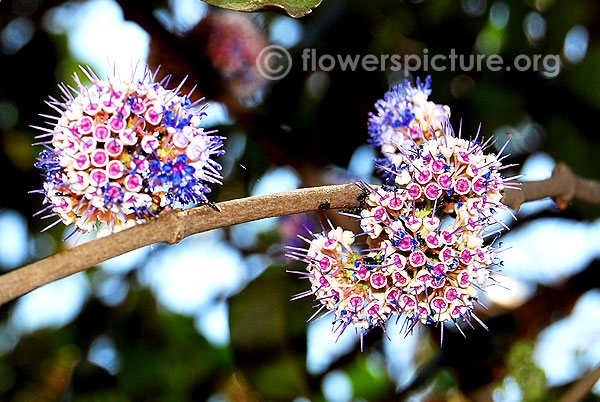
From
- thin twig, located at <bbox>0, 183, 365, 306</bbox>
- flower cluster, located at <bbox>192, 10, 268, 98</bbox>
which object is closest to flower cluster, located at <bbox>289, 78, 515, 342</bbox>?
thin twig, located at <bbox>0, 183, 365, 306</bbox>

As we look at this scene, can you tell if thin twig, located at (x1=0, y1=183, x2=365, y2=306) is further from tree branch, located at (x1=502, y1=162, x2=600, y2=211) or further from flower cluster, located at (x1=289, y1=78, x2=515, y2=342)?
tree branch, located at (x1=502, y1=162, x2=600, y2=211)

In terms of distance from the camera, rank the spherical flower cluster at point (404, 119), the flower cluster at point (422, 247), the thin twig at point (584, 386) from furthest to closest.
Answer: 1. the thin twig at point (584, 386)
2. the spherical flower cluster at point (404, 119)
3. the flower cluster at point (422, 247)

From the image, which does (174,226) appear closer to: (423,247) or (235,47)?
(423,247)

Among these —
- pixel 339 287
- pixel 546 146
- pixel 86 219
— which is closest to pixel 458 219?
pixel 339 287

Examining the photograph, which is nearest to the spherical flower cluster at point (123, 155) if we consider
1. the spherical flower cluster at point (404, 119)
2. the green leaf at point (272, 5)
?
the green leaf at point (272, 5)

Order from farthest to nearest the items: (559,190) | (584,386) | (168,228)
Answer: (584,386) → (559,190) → (168,228)

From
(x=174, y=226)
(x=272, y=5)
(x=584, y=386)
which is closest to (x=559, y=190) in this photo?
(x=584, y=386)

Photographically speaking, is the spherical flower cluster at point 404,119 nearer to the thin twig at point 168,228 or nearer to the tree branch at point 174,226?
the tree branch at point 174,226
